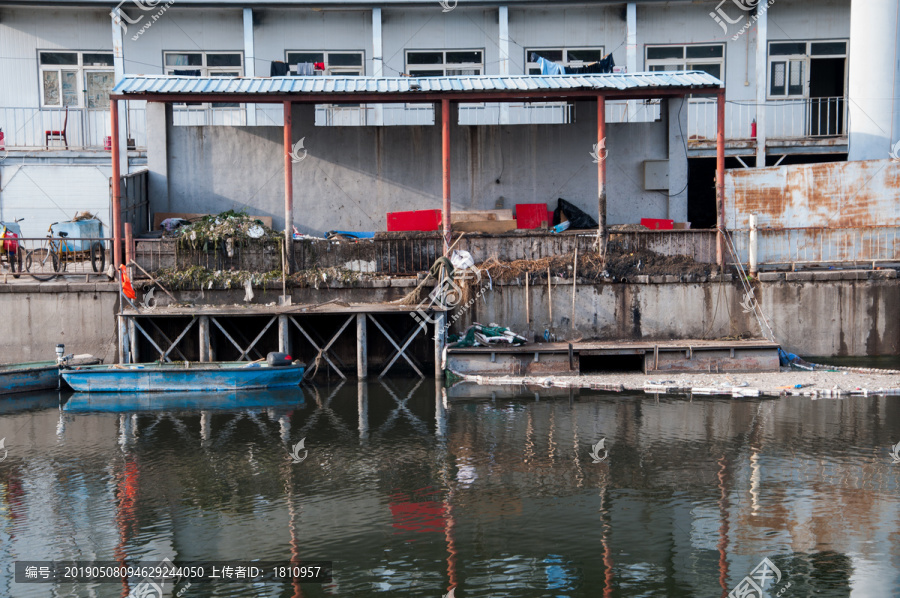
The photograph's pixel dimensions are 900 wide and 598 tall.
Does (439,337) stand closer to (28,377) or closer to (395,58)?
(28,377)

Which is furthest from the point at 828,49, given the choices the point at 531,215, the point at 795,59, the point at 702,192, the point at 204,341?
the point at 204,341

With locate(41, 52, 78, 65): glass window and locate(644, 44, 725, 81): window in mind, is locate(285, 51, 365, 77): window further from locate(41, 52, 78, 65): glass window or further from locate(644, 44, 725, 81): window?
locate(644, 44, 725, 81): window

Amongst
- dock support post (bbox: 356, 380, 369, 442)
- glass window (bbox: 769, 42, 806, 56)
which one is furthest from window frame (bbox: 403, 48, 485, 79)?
dock support post (bbox: 356, 380, 369, 442)

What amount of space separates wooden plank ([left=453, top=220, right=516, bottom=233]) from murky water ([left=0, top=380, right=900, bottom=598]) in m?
5.17

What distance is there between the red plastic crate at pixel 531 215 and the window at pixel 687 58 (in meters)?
6.65

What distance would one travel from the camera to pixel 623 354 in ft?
56.1

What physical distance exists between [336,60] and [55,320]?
1112cm

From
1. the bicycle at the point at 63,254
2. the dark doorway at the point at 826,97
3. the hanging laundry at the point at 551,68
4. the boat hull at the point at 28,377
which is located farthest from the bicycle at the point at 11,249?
the dark doorway at the point at 826,97

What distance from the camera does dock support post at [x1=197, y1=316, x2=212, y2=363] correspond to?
17.3m

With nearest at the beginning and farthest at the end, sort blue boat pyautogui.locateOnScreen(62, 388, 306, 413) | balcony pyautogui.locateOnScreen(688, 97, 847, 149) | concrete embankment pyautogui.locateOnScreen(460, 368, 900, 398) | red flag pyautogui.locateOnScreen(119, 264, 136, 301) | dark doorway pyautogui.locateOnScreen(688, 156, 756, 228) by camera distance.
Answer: concrete embankment pyautogui.locateOnScreen(460, 368, 900, 398)
blue boat pyautogui.locateOnScreen(62, 388, 306, 413)
red flag pyautogui.locateOnScreen(119, 264, 136, 301)
balcony pyautogui.locateOnScreen(688, 97, 847, 149)
dark doorway pyautogui.locateOnScreen(688, 156, 756, 228)

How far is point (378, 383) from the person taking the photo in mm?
17312

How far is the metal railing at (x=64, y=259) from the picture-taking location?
1798cm

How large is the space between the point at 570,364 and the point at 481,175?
6.13m

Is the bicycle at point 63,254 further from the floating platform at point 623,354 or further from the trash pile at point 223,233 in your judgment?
the floating platform at point 623,354
